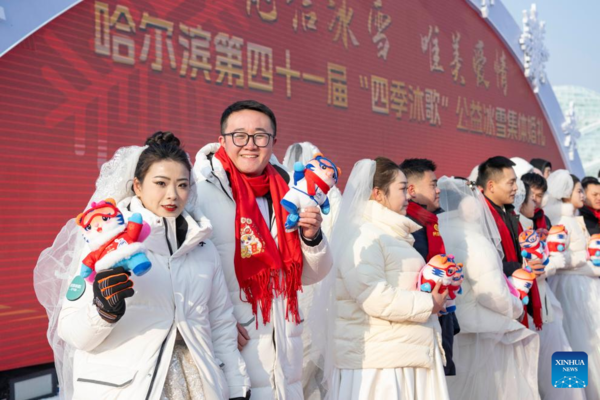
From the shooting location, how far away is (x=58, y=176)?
3672mm

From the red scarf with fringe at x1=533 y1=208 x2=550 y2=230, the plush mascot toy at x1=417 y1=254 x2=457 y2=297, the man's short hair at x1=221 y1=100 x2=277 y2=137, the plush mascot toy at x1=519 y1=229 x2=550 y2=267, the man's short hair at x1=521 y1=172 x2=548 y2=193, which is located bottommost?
the plush mascot toy at x1=417 y1=254 x2=457 y2=297

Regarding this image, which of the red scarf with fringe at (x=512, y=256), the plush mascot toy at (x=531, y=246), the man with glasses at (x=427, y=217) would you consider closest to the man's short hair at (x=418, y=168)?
the man with glasses at (x=427, y=217)

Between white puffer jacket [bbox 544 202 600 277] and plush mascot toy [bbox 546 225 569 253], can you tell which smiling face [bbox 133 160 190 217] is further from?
white puffer jacket [bbox 544 202 600 277]

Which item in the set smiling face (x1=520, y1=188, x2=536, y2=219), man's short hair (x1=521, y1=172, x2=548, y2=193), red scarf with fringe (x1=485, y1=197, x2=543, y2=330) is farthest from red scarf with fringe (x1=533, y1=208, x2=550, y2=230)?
red scarf with fringe (x1=485, y1=197, x2=543, y2=330)

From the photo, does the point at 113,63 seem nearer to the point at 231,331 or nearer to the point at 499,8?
the point at 231,331

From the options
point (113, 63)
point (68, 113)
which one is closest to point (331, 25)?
point (113, 63)

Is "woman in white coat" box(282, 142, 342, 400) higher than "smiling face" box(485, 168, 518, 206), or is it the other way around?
"smiling face" box(485, 168, 518, 206)

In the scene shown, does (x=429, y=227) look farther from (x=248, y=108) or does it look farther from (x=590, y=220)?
(x=590, y=220)

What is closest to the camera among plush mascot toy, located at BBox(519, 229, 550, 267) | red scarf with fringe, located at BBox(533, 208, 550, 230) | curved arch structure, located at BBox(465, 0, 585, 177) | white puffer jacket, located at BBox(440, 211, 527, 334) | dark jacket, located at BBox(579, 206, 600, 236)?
white puffer jacket, located at BBox(440, 211, 527, 334)

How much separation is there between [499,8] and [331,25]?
4.07 metres

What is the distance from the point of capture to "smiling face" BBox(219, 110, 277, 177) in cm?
212

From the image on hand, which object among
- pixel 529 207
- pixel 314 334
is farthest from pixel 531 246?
pixel 314 334

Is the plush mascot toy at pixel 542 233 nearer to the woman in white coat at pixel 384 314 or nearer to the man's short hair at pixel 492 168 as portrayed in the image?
the man's short hair at pixel 492 168

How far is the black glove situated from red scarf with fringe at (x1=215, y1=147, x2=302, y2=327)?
20.6 inches
